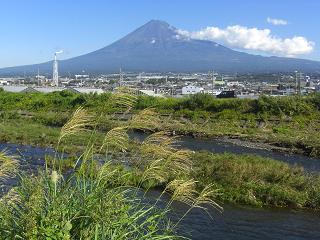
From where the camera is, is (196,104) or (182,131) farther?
(196,104)

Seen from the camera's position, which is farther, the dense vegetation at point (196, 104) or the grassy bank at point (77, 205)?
the dense vegetation at point (196, 104)

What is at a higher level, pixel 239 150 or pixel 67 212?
pixel 67 212

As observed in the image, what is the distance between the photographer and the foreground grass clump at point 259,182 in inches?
579

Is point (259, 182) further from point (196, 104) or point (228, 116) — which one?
point (196, 104)

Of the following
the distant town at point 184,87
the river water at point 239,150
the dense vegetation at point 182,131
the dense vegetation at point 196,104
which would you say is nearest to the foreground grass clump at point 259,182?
the dense vegetation at point 182,131

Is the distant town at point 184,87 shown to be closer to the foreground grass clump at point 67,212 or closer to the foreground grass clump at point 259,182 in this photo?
the foreground grass clump at point 259,182

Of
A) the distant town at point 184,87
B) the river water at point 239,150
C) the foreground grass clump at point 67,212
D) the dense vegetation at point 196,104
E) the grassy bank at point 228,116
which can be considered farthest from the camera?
the distant town at point 184,87

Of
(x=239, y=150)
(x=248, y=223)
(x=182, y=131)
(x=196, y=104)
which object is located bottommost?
(x=182, y=131)

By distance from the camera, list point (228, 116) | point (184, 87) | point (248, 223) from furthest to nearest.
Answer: point (184, 87) < point (228, 116) < point (248, 223)

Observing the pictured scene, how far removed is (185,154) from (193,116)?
35734mm

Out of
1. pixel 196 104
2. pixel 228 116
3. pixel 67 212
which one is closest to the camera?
pixel 67 212

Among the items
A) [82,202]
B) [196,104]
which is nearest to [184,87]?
[196,104]

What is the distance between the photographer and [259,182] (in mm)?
15828

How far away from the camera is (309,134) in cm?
3200
